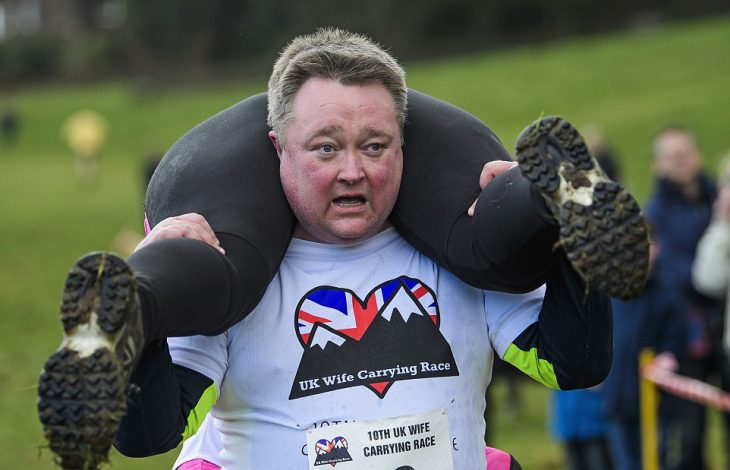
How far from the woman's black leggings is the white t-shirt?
0.11 meters

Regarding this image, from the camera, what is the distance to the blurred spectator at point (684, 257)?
7.44m

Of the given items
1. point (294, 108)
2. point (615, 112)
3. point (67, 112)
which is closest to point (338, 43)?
point (294, 108)

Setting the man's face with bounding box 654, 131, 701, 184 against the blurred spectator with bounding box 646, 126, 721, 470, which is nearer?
the blurred spectator with bounding box 646, 126, 721, 470

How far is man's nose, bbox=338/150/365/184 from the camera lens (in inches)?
119

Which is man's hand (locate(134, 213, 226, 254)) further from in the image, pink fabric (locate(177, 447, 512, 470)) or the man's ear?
pink fabric (locate(177, 447, 512, 470))

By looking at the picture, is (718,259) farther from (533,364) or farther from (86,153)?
(86,153)

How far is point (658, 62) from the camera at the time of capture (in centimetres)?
3288

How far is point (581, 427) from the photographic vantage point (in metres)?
7.36

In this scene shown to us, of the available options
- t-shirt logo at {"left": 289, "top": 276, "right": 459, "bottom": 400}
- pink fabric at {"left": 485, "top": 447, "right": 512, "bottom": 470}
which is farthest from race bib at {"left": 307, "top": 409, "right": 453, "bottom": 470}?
pink fabric at {"left": 485, "top": 447, "right": 512, "bottom": 470}

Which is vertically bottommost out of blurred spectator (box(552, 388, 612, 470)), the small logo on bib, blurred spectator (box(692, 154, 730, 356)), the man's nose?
blurred spectator (box(552, 388, 612, 470))

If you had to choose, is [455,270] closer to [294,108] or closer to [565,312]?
[565,312]

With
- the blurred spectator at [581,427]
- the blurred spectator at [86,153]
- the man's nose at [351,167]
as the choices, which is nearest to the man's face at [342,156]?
the man's nose at [351,167]

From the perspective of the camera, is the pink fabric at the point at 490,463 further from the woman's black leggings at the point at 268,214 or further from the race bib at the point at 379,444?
the woman's black leggings at the point at 268,214

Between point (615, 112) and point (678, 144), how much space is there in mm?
20819
